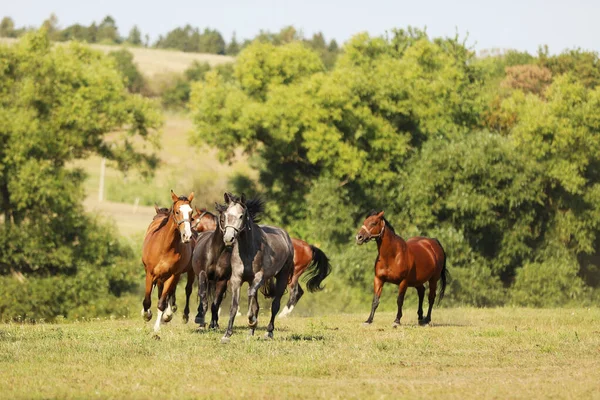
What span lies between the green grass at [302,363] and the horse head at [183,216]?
66.4 inches

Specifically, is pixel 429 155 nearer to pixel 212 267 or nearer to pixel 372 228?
pixel 372 228

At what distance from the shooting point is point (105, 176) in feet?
331

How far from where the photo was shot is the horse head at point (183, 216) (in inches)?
730

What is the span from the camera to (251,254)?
18438 mm

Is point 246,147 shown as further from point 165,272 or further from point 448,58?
point 165,272

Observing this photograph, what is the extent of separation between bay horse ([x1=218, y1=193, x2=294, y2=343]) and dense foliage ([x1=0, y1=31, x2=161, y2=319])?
97.0 ft

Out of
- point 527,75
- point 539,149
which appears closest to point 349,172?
point 539,149

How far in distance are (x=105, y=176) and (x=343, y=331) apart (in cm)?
8184

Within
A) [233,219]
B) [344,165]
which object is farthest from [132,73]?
[233,219]

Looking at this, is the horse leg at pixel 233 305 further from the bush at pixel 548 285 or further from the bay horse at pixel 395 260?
the bush at pixel 548 285

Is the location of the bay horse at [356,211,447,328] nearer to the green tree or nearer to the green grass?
the green grass

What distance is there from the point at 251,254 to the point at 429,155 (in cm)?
3509

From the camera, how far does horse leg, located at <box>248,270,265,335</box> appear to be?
18.3m

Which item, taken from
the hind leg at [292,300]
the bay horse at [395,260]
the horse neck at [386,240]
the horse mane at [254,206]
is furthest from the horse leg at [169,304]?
the hind leg at [292,300]
